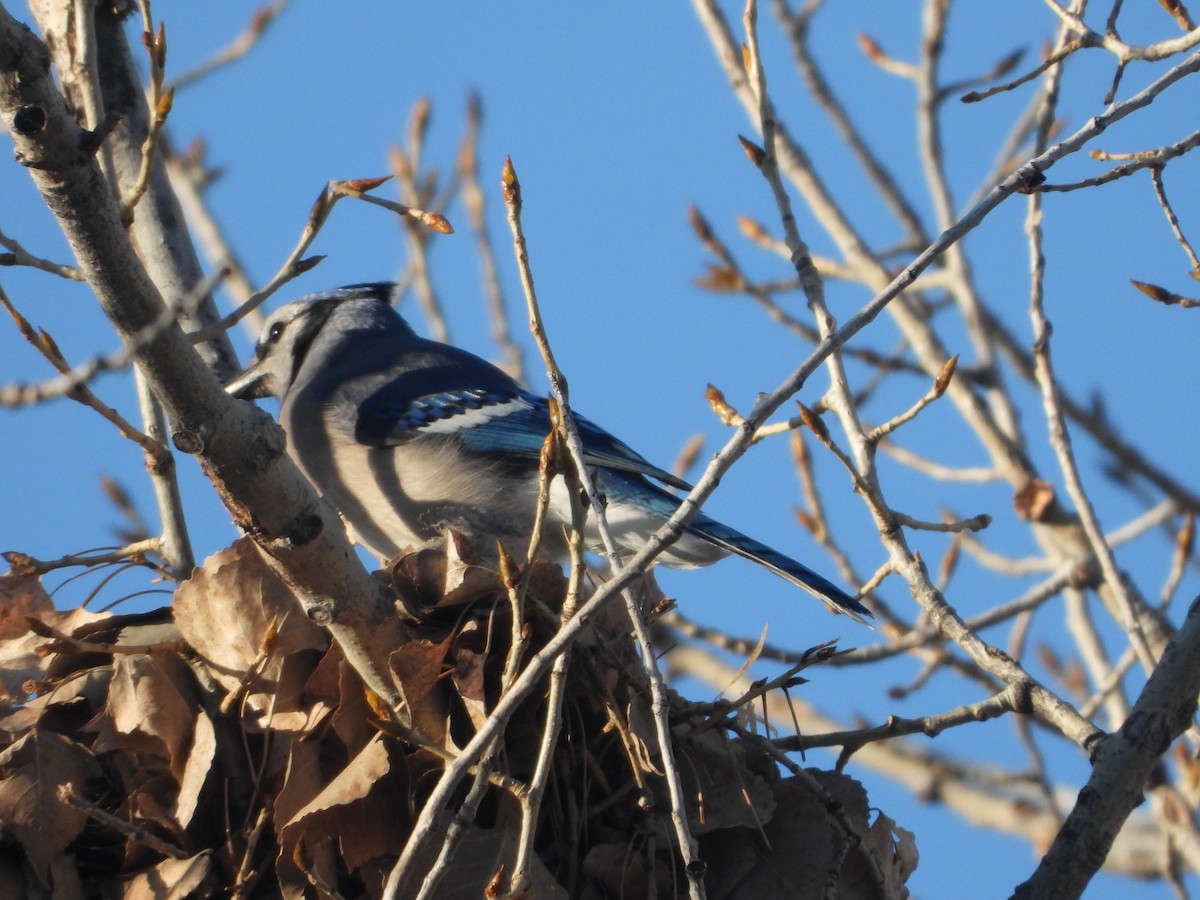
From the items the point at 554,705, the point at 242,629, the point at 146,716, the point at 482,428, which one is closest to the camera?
the point at 554,705

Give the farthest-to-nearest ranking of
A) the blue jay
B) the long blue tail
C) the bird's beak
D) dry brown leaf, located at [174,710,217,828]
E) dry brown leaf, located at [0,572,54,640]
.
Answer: the bird's beak, the blue jay, the long blue tail, dry brown leaf, located at [0,572,54,640], dry brown leaf, located at [174,710,217,828]

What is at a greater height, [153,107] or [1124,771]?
[153,107]

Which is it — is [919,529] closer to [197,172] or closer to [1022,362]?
[1022,362]

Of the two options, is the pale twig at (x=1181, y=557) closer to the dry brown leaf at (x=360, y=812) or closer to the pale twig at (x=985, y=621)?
the pale twig at (x=985, y=621)

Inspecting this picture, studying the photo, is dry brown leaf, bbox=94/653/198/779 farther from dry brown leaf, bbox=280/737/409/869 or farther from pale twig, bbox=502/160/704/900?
pale twig, bbox=502/160/704/900

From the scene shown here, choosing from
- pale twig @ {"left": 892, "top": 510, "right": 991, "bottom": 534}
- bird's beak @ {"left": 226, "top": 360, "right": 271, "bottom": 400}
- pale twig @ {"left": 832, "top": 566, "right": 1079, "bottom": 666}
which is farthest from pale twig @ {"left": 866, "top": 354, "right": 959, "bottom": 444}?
bird's beak @ {"left": 226, "top": 360, "right": 271, "bottom": 400}

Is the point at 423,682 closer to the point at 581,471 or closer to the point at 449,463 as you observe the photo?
the point at 581,471

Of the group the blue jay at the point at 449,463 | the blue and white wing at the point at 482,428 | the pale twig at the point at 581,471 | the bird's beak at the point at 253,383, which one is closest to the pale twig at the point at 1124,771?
the pale twig at the point at 581,471

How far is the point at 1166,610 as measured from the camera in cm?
545

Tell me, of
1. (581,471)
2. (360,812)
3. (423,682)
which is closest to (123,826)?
(360,812)

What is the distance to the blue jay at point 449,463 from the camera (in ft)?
15.8

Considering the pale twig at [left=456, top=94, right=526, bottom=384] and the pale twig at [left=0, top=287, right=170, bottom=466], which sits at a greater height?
the pale twig at [left=456, top=94, right=526, bottom=384]

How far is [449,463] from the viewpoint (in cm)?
490

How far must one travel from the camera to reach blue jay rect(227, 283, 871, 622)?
4.82 m
